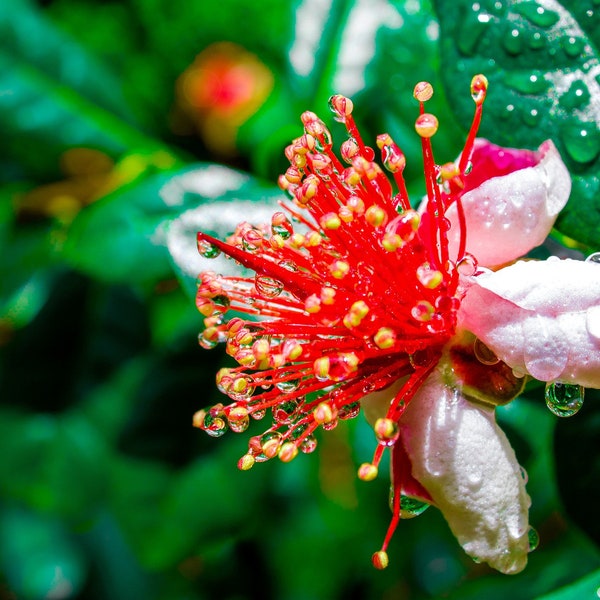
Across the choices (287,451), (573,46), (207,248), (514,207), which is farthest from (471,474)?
(573,46)

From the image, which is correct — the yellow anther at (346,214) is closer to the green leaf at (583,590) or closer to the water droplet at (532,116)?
the water droplet at (532,116)

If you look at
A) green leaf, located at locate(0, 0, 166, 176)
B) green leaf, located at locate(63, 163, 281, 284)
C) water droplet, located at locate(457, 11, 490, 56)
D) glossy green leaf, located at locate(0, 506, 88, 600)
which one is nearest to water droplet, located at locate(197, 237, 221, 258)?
green leaf, located at locate(63, 163, 281, 284)

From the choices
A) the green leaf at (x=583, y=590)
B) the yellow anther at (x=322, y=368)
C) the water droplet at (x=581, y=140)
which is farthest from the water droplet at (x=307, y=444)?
the water droplet at (x=581, y=140)

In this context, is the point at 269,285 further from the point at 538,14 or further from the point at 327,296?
the point at 538,14

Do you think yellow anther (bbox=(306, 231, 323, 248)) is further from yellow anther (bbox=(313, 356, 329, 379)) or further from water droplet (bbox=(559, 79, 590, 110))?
water droplet (bbox=(559, 79, 590, 110))

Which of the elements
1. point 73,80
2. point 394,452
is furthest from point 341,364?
point 73,80

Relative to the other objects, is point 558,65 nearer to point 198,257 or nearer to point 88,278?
point 198,257
